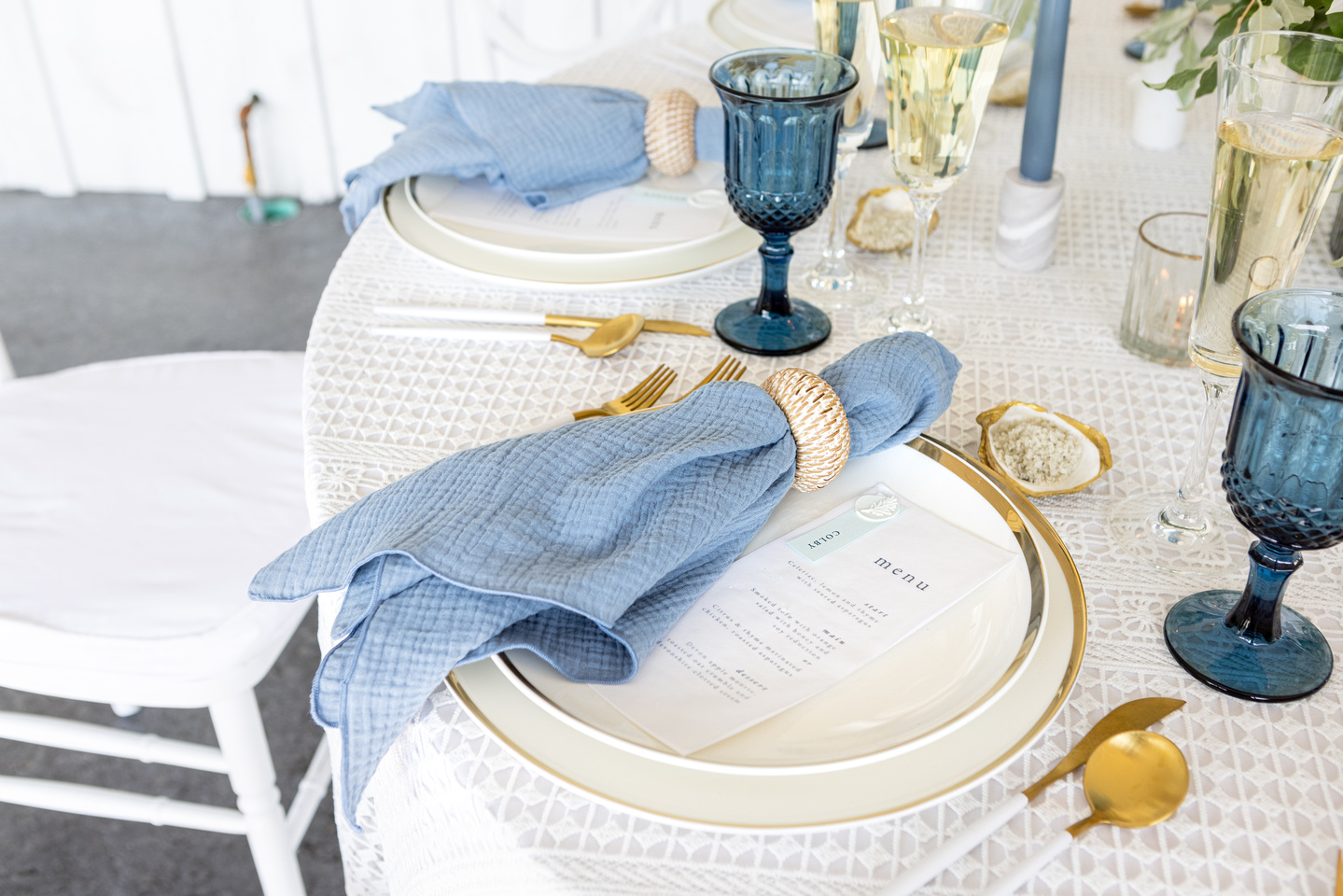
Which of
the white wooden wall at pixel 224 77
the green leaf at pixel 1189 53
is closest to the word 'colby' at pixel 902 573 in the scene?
the green leaf at pixel 1189 53

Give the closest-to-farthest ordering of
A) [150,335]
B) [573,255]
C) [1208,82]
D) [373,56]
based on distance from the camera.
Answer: [1208,82]
[573,255]
[150,335]
[373,56]

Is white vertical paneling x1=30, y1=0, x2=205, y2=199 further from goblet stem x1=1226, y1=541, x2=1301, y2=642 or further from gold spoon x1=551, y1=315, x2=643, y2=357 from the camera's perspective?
goblet stem x1=1226, y1=541, x2=1301, y2=642

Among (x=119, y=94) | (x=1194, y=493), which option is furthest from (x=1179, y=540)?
(x=119, y=94)

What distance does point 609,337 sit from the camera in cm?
84

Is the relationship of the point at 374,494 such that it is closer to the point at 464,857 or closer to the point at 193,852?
the point at 464,857

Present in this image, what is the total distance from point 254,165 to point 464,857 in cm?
286

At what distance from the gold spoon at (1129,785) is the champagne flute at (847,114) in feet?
1.57

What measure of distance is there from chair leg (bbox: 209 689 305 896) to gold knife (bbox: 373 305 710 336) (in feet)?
1.22

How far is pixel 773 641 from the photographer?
58 cm

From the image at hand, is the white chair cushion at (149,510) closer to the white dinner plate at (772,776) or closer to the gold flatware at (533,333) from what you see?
the gold flatware at (533,333)

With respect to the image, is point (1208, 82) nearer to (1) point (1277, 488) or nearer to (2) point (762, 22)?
(1) point (1277, 488)

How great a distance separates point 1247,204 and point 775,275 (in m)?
0.34

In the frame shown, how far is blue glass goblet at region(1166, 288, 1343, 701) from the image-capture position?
478mm

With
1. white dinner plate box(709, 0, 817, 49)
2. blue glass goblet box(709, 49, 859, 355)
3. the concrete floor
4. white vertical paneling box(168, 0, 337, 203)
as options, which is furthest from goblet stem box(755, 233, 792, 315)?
white vertical paneling box(168, 0, 337, 203)
